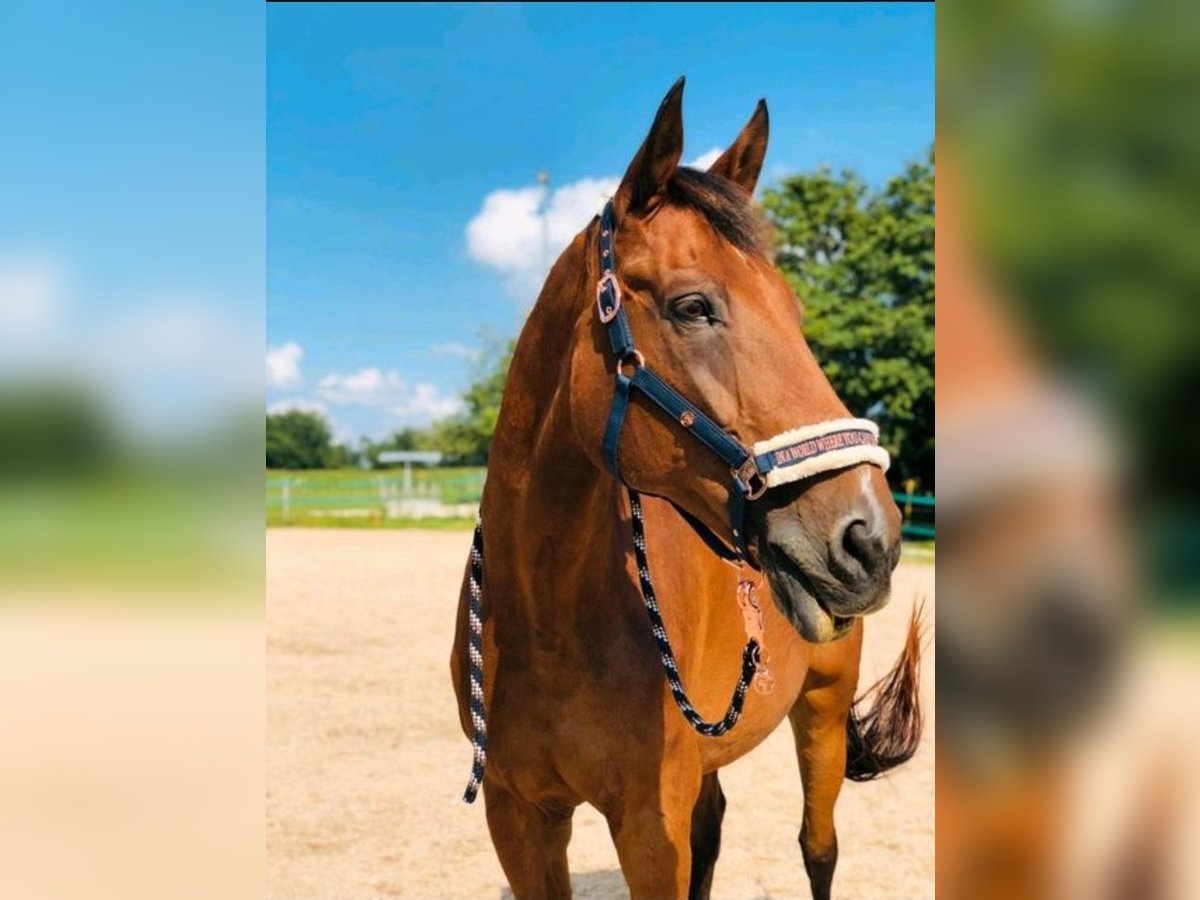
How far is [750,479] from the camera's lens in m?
2.04

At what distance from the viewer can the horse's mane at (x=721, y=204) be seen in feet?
7.54

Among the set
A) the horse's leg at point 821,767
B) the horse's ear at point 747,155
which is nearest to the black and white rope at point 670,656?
the horse's ear at point 747,155

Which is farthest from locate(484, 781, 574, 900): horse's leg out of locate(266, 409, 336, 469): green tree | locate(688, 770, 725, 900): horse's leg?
locate(266, 409, 336, 469): green tree

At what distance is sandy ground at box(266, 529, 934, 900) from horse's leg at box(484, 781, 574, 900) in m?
2.03

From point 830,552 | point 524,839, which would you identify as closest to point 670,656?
point 830,552

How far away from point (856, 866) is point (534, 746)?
336cm

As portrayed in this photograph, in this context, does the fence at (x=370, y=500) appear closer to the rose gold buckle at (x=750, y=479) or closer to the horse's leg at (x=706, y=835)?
the horse's leg at (x=706, y=835)

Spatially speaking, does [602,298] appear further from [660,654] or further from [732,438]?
[660,654]

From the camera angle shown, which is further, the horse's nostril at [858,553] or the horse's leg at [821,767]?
the horse's leg at [821,767]

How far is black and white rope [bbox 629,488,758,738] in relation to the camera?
2590 millimetres

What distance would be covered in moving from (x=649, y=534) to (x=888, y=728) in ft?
8.19

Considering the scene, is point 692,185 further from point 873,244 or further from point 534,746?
point 873,244

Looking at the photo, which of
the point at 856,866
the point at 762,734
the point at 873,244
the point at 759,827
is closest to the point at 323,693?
the point at 759,827

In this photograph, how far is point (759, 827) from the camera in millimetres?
5957
